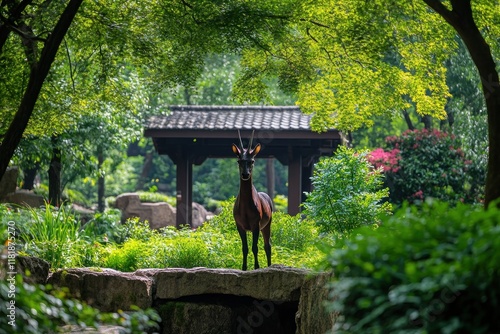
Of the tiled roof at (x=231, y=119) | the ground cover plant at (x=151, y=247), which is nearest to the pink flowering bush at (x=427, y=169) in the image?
the tiled roof at (x=231, y=119)

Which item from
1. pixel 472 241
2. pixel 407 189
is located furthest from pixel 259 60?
pixel 472 241

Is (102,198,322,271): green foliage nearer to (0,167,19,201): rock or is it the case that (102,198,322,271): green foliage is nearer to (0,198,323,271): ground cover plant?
(0,198,323,271): ground cover plant

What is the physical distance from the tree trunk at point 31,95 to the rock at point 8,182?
30.3 ft

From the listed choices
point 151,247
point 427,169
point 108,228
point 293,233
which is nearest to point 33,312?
point 151,247

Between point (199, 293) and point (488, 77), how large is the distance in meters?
4.57

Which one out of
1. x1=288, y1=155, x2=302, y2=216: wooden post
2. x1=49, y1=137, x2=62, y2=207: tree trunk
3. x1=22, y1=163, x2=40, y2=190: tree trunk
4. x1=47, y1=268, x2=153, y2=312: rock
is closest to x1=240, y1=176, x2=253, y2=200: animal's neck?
x1=47, y1=268, x2=153, y2=312: rock

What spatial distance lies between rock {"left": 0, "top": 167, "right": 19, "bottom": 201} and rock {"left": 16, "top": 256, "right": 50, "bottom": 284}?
9.12 meters

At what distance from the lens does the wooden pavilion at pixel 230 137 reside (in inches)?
758

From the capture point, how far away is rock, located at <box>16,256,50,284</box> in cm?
964

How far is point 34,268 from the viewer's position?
10094 millimetres

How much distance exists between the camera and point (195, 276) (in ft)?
34.9

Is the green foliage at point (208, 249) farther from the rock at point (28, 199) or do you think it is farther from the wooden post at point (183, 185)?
the rock at point (28, 199)

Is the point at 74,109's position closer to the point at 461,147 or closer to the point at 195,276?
the point at 195,276

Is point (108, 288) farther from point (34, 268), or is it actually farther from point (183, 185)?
→ point (183, 185)
